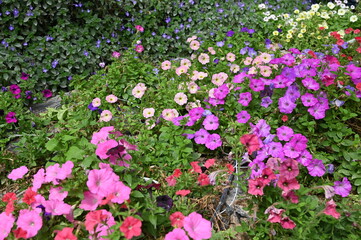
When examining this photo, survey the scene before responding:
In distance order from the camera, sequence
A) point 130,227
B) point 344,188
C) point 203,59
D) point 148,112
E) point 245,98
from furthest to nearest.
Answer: point 203,59
point 148,112
point 245,98
point 344,188
point 130,227

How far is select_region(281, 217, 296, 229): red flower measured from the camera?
1786 mm

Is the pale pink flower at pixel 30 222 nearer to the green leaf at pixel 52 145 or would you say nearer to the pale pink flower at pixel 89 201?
the pale pink flower at pixel 89 201

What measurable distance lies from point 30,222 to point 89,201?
30cm

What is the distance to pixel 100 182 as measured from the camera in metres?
1.78

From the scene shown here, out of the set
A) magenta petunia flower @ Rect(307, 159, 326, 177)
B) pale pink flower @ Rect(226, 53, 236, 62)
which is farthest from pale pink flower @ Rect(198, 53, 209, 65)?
magenta petunia flower @ Rect(307, 159, 326, 177)

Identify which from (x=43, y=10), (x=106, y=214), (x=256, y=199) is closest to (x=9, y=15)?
(x=43, y=10)

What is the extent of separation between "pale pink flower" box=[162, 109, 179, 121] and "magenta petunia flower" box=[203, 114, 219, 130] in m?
0.31

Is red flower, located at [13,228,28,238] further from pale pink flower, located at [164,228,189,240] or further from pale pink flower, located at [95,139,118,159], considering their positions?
pale pink flower, located at [164,228,189,240]

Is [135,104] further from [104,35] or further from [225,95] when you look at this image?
[104,35]

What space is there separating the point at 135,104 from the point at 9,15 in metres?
2.11

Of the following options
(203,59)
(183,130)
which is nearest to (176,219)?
(183,130)

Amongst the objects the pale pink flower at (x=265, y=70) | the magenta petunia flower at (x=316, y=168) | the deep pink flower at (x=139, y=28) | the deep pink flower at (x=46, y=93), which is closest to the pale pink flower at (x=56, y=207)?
the magenta petunia flower at (x=316, y=168)

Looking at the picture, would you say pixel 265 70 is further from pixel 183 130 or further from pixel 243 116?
pixel 183 130

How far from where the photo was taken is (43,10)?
14.0 feet
